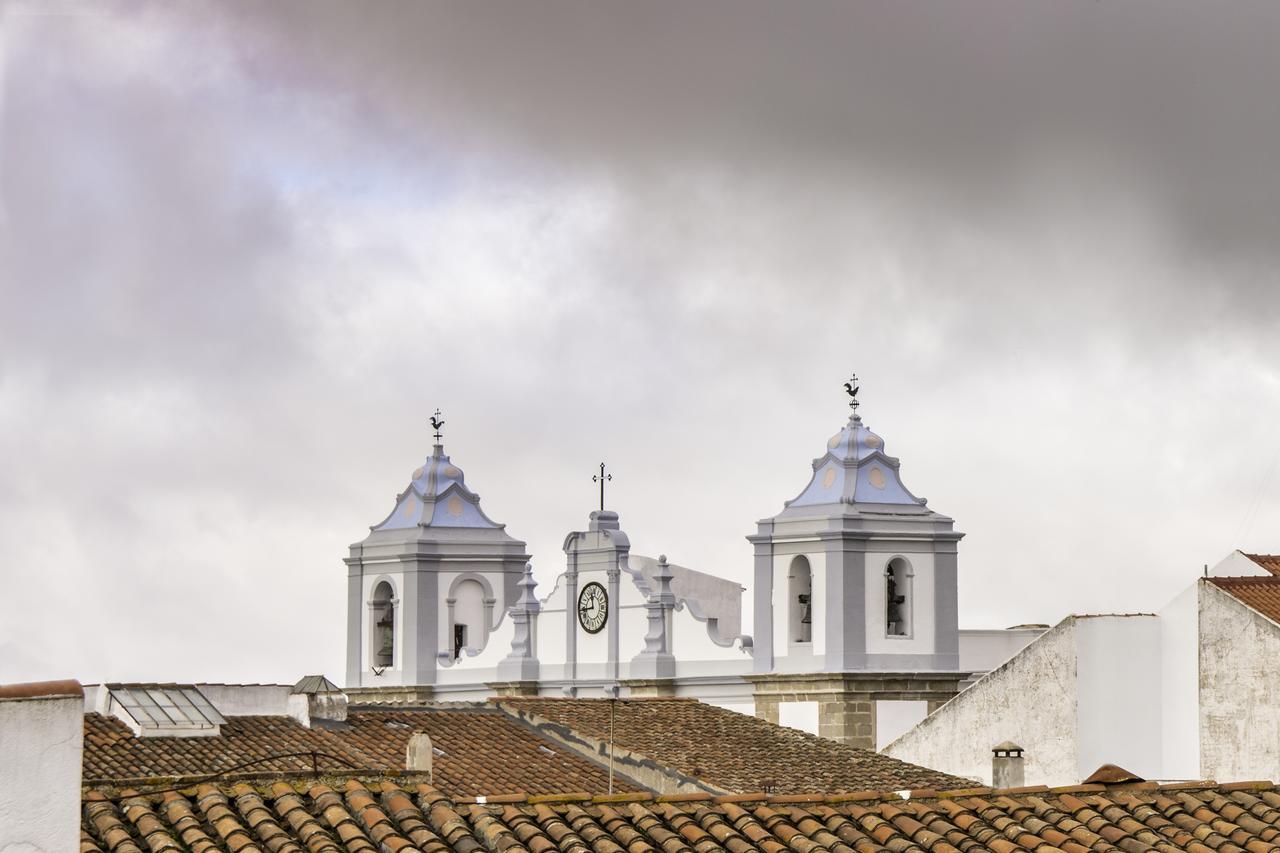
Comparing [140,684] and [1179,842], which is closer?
[1179,842]

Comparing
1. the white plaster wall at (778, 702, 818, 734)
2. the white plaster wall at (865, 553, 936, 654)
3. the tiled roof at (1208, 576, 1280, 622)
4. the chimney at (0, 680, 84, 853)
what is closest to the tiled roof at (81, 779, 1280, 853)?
the chimney at (0, 680, 84, 853)

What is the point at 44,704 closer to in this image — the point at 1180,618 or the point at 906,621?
the point at 1180,618

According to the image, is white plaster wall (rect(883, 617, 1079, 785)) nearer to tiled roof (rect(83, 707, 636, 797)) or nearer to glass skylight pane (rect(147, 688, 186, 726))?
tiled roof (rect(83, 707, 636, 797))

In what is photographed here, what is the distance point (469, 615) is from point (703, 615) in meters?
8.64

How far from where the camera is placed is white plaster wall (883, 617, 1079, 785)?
30344mm

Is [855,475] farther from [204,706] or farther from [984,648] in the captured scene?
[204,706]

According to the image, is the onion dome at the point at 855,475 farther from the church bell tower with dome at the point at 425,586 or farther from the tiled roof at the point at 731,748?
the church bell tower with dome at the point at 425,586

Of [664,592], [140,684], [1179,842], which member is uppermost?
[664,592]

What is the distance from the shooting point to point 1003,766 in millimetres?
22156

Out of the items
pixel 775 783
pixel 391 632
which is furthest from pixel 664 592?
pixel 775 783

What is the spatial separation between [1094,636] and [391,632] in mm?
20658

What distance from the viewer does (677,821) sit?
11219mm

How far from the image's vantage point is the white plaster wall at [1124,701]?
30203 mm

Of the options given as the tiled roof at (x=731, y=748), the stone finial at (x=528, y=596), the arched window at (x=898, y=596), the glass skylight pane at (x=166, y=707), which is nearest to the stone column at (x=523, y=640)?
the stone finial at (x=528, y=596)
